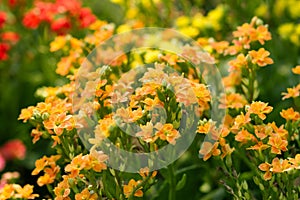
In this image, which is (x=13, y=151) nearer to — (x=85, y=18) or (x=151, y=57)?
(x=85, y=18)

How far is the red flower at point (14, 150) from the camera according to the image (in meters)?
2.57

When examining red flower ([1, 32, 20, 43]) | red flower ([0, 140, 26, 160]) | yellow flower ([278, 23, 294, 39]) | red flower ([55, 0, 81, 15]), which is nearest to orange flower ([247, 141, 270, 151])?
yellow flower ([278, 23, 294, 39])

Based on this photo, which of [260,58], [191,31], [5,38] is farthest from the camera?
[5,38]

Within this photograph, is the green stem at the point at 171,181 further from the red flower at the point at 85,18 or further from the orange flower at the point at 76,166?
the red flower at the point at 85,18

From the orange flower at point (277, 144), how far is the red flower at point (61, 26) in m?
1.27

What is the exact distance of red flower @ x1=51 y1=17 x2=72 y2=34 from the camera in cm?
244

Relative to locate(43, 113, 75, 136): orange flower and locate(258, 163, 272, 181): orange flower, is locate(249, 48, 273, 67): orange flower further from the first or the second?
locate(43, 113, 75, 136): orange flower

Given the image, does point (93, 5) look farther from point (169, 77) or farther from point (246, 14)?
point (169, 77)

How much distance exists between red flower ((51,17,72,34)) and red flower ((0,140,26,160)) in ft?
1.75

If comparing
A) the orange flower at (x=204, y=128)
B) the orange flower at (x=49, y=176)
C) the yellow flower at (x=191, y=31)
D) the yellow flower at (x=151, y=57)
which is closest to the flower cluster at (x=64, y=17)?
the yellow flower at (x=191, y=31)

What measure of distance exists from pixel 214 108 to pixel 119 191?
42 cm

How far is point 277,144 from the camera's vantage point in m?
1.42

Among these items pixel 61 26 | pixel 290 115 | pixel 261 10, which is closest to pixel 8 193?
pixel 290 115

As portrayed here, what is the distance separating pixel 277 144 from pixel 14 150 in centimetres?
149
